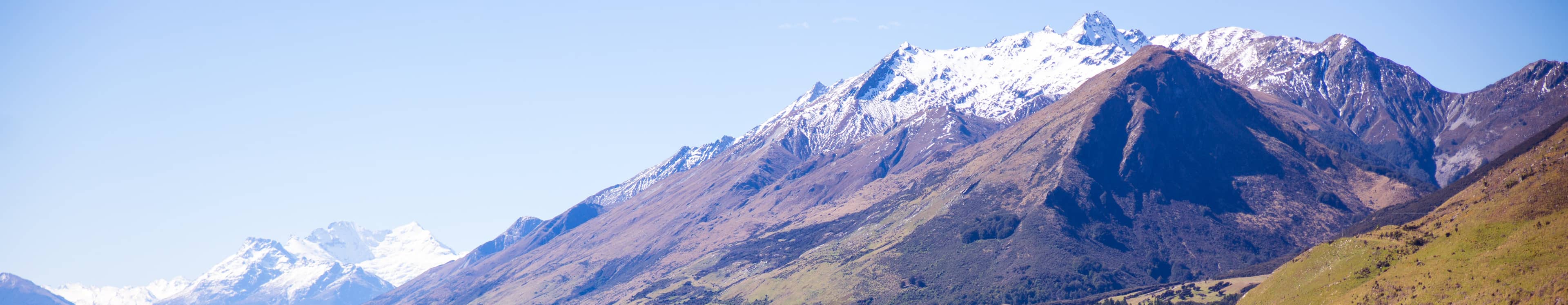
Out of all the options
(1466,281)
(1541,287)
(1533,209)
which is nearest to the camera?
(1541,287)

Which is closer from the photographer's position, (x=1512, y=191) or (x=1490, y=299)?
(x=1490, y=299)

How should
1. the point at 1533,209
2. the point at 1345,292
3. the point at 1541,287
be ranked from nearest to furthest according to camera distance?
the point at 1541,287 → the point at 1533,209 → the point at 1345,292

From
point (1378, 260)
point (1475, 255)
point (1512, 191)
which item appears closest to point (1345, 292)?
point (1378, 260)

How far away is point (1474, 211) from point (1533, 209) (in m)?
19.9

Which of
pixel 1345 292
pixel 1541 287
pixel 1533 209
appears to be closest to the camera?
pixel 1541 287

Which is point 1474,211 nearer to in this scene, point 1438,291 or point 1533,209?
point 1533,209

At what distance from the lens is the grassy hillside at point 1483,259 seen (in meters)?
148

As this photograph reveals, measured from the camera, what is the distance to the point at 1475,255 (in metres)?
168

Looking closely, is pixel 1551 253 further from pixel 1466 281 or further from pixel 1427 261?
pixel 1427 261

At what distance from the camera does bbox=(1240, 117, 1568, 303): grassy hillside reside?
147500 millimetres

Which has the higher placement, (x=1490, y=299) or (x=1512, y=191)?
(x=1512, y=191)

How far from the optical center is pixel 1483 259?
163375mm

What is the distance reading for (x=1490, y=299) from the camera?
148 meters

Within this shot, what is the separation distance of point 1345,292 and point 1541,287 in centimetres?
4666
